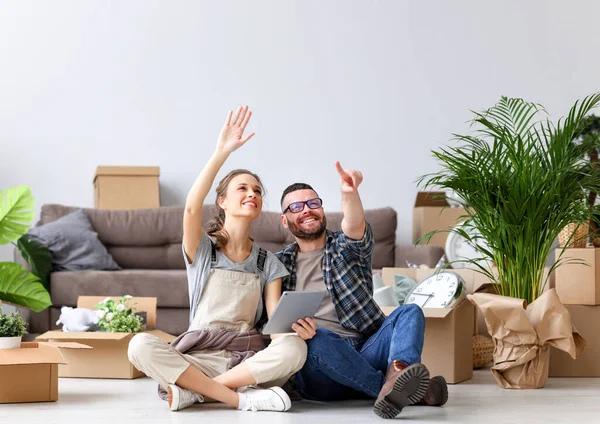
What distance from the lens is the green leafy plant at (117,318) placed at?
3648mm

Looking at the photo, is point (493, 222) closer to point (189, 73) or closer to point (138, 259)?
point (138, 259)

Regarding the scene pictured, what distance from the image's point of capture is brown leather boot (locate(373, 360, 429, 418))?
2.38 meters

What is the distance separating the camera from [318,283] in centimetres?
288

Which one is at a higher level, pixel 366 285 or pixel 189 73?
pixel 189 73

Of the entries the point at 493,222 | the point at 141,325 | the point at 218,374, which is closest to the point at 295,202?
the point at 218,374

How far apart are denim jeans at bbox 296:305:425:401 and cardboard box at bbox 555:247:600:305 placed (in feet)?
4.45

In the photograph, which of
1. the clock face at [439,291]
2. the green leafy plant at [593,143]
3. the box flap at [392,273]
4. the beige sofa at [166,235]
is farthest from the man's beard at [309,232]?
the beige sofa at [166,235]

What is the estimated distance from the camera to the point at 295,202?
9.46 feet

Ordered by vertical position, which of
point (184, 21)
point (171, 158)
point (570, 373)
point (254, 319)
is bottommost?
point (570, 373)

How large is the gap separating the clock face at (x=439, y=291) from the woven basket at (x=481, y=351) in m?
0.48

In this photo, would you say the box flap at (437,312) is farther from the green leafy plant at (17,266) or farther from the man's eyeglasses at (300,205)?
the green leafy plant at (17,266)

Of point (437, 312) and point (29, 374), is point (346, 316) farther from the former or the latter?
point (29, 374)

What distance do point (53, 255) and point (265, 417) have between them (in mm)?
2722

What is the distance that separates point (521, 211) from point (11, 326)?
78.7 inches
